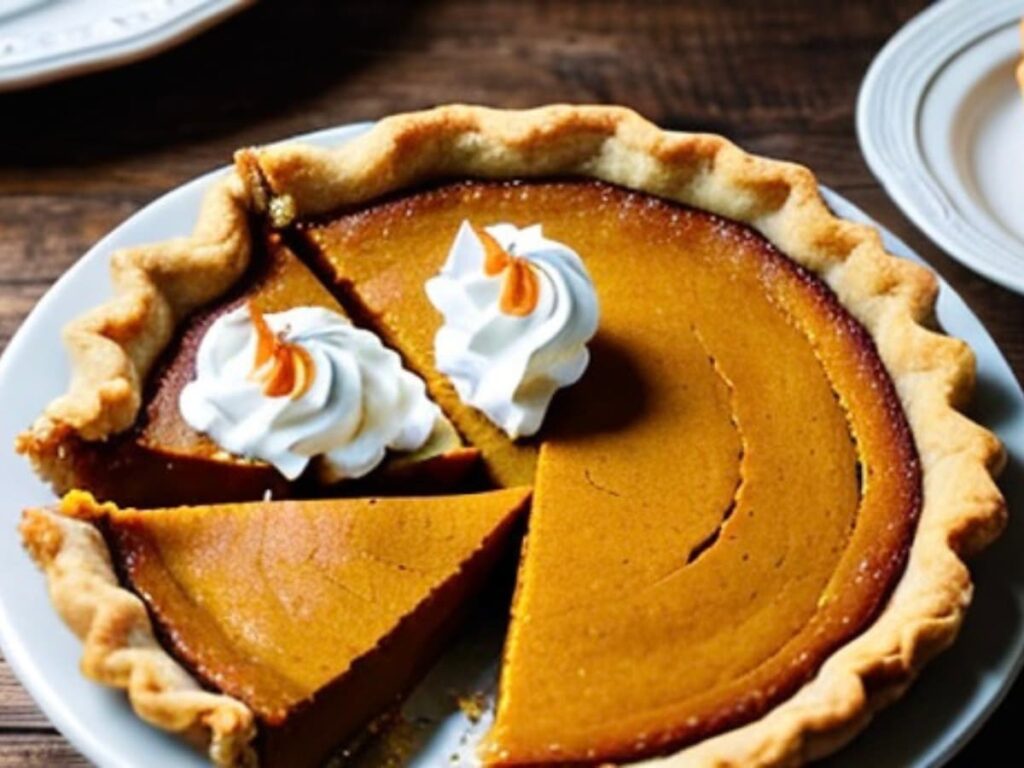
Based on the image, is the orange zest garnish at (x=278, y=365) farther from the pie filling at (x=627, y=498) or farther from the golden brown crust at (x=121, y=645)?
the golden brown crust at (x=121, y=645)

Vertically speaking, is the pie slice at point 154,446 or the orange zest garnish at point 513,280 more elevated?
the orange zest garnish at point 513,280

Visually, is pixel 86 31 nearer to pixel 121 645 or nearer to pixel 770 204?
pixel 770 204

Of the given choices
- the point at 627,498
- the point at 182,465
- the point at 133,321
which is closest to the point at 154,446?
the point at 182,465

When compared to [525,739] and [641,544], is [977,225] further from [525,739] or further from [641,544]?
[525,739]

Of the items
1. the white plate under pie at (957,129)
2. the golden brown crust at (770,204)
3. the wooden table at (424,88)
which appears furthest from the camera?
the wooden table at (424,88)

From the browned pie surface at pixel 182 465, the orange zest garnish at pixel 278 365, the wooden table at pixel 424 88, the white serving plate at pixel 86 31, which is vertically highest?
the orange zest garnish at pixel 278 365

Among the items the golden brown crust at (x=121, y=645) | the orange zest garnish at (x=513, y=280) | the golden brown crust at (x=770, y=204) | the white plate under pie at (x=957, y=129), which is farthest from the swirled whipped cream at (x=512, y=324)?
the white plate under pie at (x=957, y=129)

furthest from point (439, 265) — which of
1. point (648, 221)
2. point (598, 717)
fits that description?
point (598, 717)
